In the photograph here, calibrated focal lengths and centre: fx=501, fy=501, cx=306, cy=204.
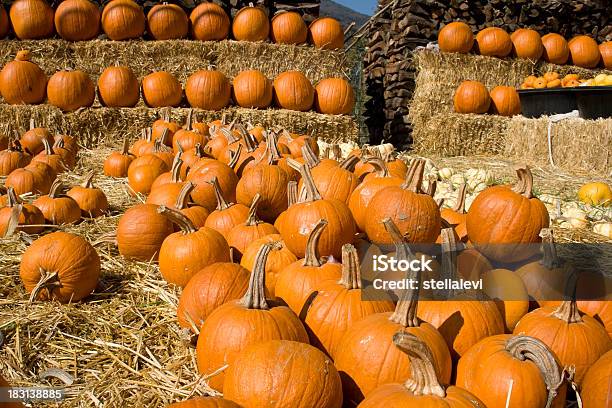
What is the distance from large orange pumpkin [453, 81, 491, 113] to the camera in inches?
329

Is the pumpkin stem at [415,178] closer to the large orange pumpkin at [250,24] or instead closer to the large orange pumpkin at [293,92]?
the large orange pumpkin at [293,92]

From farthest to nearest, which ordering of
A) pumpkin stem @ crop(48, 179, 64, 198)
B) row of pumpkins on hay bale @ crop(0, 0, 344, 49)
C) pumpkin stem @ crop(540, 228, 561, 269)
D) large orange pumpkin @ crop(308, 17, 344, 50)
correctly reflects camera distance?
1. large orange pumpkin @ crop(308, 17, 344, 50)
2. row of pumpkins on hay bale @ crop(0, 0, 344, 49)
3. pumpkin stem @ crop(48, 179, 64, 198)
4. pumpkin stem @ crop(540, 228, 561, 269)

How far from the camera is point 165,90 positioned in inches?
251

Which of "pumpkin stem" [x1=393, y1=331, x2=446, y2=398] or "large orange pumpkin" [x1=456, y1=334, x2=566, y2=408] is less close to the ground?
"pumpkin stem" [x1=393, y1=331, x2=446, y2=398]

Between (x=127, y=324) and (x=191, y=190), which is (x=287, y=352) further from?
(x=191, y=190)

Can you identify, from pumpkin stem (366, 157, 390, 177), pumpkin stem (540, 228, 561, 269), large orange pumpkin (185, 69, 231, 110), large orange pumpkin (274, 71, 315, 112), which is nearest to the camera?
pumpkin stem (540, 228, 561, 269)

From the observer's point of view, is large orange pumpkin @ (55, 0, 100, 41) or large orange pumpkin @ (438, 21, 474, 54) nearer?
large orange pumpkin @ (55, 0, 100, 41)

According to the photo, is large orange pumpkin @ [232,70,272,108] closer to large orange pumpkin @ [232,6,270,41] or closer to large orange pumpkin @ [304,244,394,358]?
large orange pumpkin @ [232,6,270,41]

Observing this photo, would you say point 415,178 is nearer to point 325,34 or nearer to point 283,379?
point 283,379

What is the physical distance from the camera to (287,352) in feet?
4.24

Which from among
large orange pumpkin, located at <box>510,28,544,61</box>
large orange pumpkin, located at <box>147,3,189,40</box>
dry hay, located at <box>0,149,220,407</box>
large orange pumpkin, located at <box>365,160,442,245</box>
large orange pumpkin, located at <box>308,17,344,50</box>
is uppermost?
large orange pumpkin, located at <box>147,3,189,40</box>

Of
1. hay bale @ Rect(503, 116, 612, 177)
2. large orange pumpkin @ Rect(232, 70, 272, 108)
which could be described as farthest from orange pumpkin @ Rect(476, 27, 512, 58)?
large orange pumpkin @ Rect(232, 70, 272, 108)

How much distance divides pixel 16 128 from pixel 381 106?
7410mm

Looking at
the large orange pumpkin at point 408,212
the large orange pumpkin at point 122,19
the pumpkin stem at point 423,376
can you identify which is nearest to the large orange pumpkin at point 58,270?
the large orange pumpkin at point 408,212
